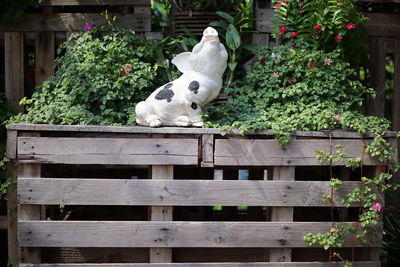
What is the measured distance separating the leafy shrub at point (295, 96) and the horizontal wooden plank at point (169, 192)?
411 mm

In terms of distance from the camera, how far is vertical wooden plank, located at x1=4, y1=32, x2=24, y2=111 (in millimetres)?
4188

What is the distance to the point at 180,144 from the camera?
3.30m

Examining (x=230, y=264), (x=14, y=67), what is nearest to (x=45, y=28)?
(x=14, y=67)

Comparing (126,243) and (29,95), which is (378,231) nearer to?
(126,243)

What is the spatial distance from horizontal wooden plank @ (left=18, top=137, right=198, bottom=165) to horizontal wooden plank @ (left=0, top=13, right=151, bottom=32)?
1.35m

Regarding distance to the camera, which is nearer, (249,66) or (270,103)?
(270,103)

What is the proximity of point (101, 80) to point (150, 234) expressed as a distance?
1.28 meters

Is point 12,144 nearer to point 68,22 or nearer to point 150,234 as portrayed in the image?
point 150,234

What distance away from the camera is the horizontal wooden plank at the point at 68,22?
165 inches

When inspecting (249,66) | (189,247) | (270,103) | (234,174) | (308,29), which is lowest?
(189,247)

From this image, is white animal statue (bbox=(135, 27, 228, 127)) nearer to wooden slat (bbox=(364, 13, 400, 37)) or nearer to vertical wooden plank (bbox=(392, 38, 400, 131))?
wooden slat (bbox=(364, 13, 400, 37))

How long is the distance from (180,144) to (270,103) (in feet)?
3.02

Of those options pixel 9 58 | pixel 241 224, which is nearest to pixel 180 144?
pixel 241 224

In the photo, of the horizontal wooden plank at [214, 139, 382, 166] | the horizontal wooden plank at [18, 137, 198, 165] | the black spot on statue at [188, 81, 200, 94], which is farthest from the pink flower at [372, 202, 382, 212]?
the black spot on statue at [188, 81, 200, 94]
